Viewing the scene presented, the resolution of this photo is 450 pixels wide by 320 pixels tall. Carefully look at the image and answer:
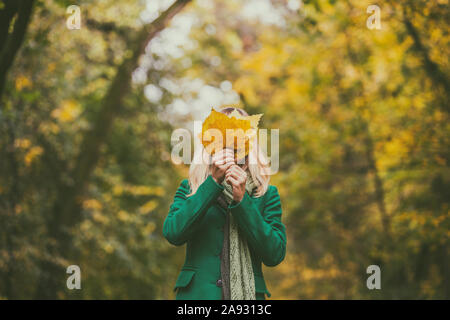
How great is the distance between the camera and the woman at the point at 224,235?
2.00m

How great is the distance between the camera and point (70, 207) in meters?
7.29

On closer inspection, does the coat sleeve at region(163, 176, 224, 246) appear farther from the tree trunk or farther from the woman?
the tree trunk

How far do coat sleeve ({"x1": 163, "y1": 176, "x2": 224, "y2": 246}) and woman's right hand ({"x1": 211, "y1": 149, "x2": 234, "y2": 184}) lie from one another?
30 millimetres

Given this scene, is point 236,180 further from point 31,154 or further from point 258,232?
point 31,154

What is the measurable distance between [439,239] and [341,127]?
3118 millimetres

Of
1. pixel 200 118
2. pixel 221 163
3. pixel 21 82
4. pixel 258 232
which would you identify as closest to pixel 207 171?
pixel 221 163

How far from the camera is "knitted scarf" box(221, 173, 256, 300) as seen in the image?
1990 millimetres

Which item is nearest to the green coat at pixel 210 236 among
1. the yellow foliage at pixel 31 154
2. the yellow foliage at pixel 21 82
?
the yellow foliage at pixel 21 82

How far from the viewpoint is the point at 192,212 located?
2008 millimetres

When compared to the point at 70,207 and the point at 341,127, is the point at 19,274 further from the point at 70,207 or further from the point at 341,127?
the point at 341,127

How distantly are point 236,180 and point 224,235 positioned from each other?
0.96ft

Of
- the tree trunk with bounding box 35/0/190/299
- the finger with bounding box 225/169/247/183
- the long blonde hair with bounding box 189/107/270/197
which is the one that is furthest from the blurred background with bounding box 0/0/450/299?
the finger with bounding box 225/169/247/183

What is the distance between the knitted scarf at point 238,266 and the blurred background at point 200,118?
11.5 feet
